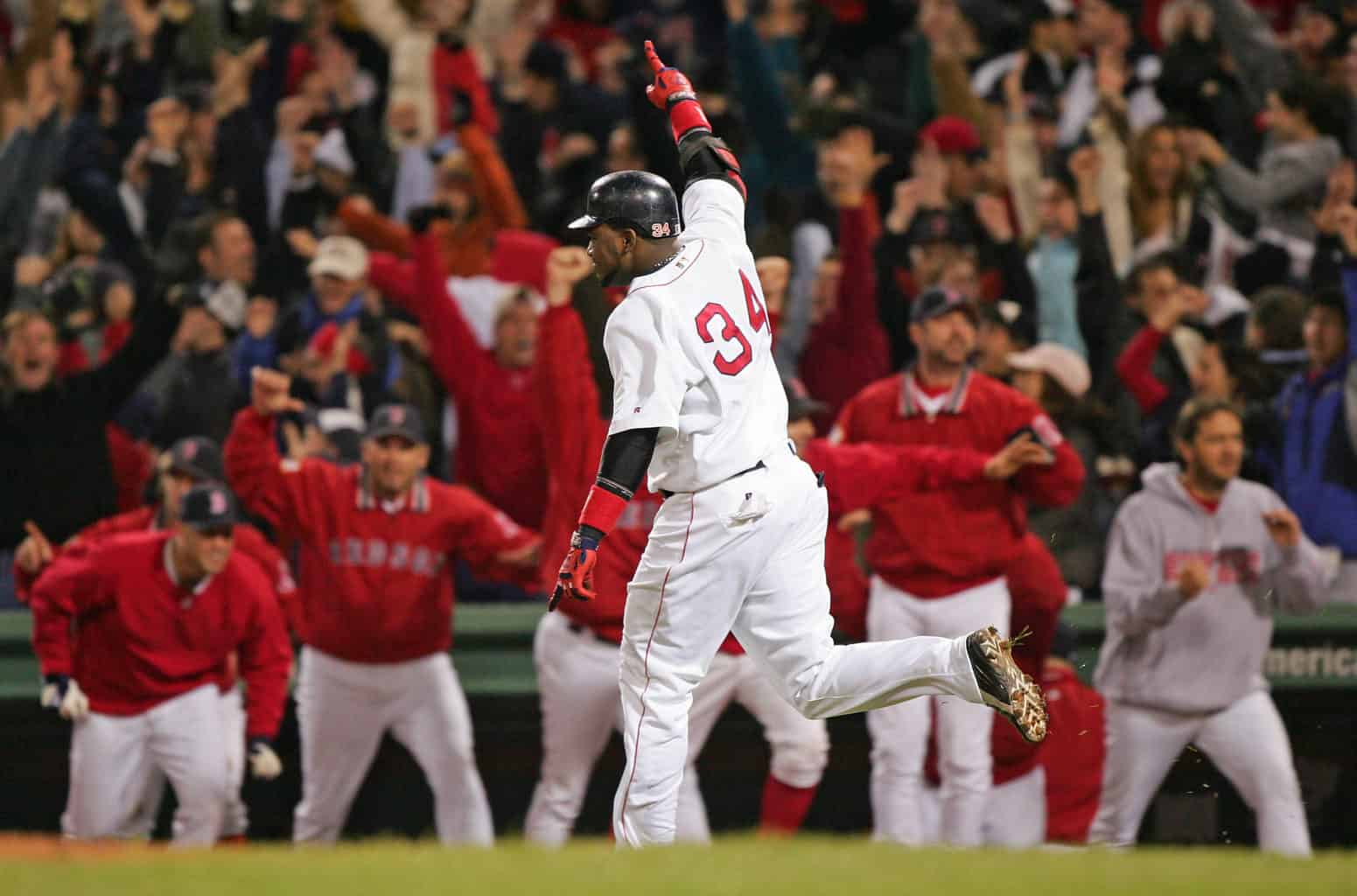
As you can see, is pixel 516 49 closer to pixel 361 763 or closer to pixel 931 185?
pixel 931 185

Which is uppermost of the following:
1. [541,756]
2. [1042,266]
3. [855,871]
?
[1042,266]

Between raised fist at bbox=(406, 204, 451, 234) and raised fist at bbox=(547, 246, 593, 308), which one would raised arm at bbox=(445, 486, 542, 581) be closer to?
raised fist at bbox=(547, 246, 593, 308)

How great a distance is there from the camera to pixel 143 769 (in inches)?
302

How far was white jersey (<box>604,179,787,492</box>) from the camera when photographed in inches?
208

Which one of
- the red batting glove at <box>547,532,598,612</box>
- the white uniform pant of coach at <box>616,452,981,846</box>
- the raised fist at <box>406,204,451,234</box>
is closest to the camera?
the red batting glove at <box>547,532,598,612</box>

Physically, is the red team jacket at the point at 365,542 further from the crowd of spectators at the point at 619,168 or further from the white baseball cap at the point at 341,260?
the white baseball cap at the point at 341,260

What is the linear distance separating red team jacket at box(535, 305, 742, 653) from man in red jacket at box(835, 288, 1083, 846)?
2.28 feet

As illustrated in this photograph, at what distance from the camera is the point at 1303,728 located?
763 cm

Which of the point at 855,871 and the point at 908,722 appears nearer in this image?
the point at 855,871

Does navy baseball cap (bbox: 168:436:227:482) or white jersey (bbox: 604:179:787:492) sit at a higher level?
white jersey (bbox: 604:179:787:492)

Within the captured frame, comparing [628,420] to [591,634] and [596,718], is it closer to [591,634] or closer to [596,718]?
[591,634]

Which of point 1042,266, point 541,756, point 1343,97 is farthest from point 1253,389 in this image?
point 541,756

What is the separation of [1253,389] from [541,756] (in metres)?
3.31

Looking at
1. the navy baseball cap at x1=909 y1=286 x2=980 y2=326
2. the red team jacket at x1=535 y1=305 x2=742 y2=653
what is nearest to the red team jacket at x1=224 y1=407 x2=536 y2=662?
the red team jacket at x1=535 y1=305 x2=742 y2=653
